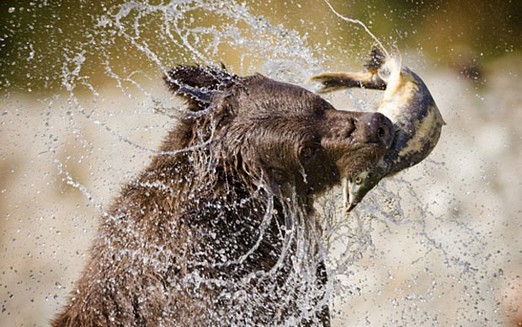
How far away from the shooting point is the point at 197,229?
427cm

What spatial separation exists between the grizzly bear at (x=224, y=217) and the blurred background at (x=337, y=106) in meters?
3.34

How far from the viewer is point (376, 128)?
3.90m

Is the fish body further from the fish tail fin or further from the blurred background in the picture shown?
the blurred background

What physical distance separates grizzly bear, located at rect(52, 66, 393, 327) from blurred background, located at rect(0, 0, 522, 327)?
11.0ft

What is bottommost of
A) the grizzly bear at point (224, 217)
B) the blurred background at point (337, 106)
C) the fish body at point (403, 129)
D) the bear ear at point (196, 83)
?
the blurred background at point (337, 106)

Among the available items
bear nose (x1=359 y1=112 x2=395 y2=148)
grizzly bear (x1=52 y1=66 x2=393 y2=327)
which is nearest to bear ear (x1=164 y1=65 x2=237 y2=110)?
grizzly bear (x1=52 y1=66 x2=393 y2=327)

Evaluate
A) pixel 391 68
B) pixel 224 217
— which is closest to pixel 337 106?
pixel 391 68

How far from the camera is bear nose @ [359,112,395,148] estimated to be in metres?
3.91

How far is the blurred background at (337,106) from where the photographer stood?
8180mm

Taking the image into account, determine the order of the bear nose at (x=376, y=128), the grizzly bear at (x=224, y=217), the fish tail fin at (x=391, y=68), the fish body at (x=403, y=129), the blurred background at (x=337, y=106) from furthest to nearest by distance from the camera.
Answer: the blurred background at (x=337, y=106), the fish tail fin at (x=391, y=68), the grizzly bear at (x=224, y=217), the fish body at (x=403, y=129), the bear nose at (x=376, y=128)

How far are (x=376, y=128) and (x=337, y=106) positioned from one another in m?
4.40

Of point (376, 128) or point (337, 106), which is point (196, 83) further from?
point (337, 106)

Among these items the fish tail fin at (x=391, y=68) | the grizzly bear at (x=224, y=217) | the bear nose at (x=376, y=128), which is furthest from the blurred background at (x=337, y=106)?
the bear nose at (x=376, y=128)

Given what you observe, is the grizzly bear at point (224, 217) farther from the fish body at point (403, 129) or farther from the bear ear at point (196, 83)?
the fish body at point (403, 129)
